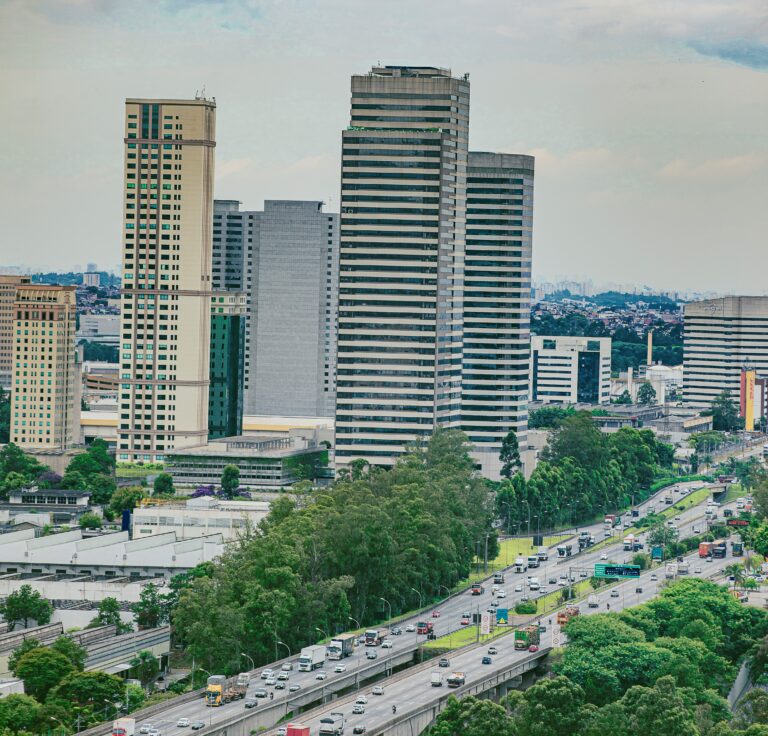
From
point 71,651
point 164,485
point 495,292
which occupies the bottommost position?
point 71,651

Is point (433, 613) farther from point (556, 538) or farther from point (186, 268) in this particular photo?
point (186, 268)

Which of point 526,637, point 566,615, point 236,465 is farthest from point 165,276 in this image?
point 526,637

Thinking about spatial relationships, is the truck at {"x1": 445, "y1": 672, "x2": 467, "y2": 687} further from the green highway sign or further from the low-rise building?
the low-rise building

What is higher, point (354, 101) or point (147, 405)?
point (354, 101)

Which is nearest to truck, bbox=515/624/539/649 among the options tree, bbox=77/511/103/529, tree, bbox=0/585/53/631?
tree, bbox=0/585/53/631

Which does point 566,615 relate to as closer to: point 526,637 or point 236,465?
point 526,637

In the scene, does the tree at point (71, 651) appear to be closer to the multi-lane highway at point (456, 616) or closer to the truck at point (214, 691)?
the truck at point (214, 691)

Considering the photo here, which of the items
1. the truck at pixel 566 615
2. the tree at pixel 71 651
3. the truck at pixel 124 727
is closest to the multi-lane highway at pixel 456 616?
the truck at pixel 566 615

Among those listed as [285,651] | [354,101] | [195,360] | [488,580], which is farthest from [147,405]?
[285,651]
